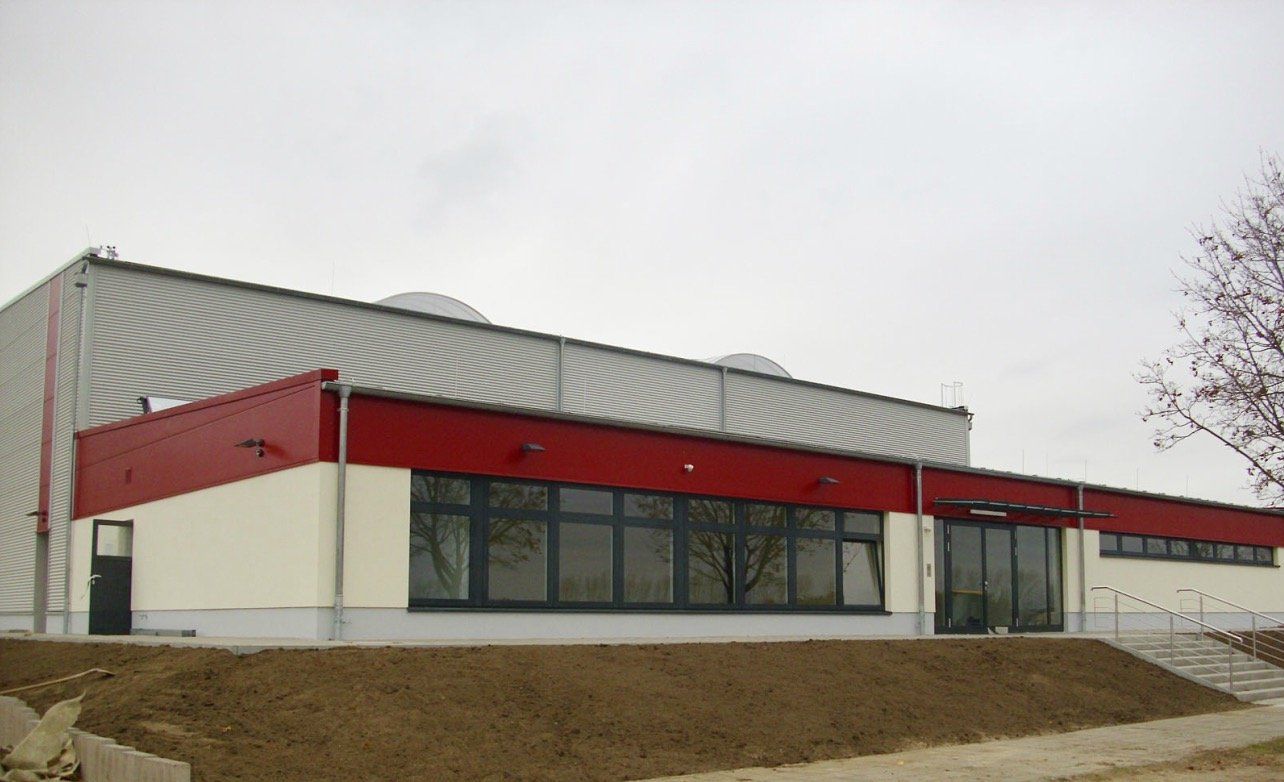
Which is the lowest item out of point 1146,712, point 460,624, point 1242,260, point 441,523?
point 1146,712

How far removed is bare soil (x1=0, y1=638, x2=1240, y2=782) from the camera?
11648 millimetres

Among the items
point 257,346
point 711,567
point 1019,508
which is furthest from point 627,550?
point 1019,508

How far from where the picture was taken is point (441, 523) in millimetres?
18219

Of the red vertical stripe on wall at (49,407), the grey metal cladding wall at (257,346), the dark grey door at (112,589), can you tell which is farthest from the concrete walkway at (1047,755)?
the red vertical stripe on wall at (49,407)

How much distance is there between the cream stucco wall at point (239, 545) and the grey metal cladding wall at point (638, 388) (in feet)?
40.2

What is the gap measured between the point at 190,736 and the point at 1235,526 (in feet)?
106

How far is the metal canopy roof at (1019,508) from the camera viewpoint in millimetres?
26406

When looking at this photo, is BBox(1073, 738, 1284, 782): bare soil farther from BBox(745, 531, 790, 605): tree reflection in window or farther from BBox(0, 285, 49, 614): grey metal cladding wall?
BBox(0, 285, 49, 614): grey metal cladding wall

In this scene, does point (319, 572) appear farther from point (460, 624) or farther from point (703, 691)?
point (703, 691)

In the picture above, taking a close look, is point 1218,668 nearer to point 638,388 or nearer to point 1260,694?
point 1260,694

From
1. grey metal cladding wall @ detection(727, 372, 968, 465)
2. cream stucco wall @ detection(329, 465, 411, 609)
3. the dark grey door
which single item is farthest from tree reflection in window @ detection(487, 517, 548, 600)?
grey metal cladding wall @ detection(727, 372, 968, 465)

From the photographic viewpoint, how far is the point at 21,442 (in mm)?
26953

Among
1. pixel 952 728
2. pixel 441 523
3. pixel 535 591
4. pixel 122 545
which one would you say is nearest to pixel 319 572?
pixel 441 523

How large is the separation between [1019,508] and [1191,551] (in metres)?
10.1
